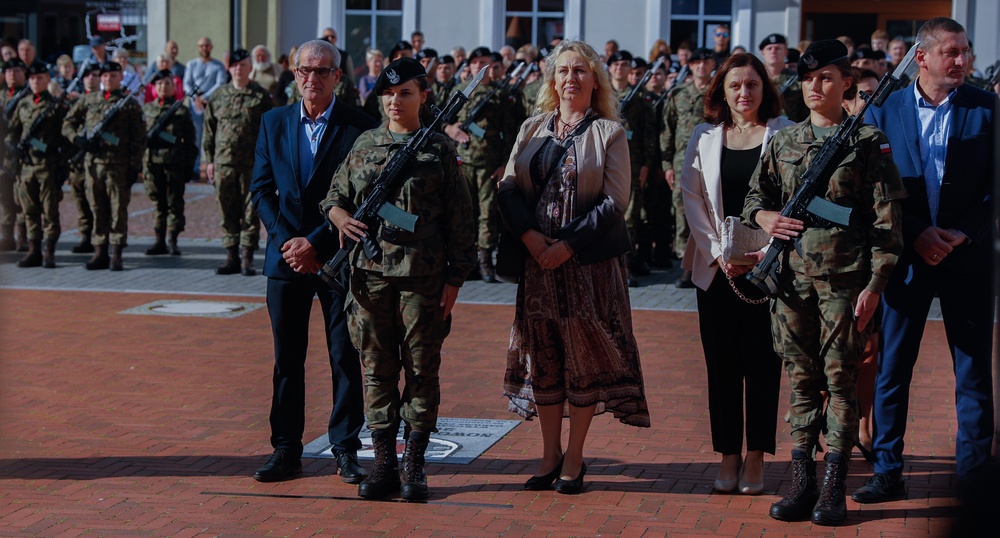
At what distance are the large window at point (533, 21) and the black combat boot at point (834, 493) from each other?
1807cm

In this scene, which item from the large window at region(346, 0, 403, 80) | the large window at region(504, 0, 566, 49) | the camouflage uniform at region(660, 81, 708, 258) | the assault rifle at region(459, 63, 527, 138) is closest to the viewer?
the camouflage uniform at region(660, 81, 708, 258)

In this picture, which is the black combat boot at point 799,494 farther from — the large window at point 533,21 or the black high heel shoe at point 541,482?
the large window at point 533,21

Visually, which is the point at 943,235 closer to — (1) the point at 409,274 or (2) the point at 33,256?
(1) the point at 409,274

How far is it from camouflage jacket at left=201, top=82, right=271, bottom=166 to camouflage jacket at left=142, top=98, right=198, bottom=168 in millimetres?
1209

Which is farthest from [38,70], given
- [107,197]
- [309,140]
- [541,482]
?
[541,482]

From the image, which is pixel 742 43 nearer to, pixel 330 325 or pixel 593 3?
pixel 593 3

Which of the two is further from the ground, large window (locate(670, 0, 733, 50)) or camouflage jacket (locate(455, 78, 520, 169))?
large window (locate(670, 0, 733, 50))

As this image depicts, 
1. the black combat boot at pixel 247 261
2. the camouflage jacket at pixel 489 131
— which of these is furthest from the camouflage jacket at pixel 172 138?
the camouflage jacket at pixel 489 131

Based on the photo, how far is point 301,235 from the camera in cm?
596

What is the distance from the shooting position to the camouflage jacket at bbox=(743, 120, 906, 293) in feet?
16.5

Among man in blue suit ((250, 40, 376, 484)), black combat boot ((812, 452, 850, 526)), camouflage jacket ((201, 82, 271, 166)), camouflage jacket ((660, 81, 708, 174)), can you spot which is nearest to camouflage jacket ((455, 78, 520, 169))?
camouflage jacket ((660, 81, 708, 174))

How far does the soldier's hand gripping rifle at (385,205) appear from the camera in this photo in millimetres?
5449

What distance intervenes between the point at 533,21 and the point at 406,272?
17838mm

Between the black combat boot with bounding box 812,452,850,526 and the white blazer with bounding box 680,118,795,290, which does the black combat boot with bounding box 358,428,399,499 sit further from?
the black combat boot with bounding box 812,452,850,526
